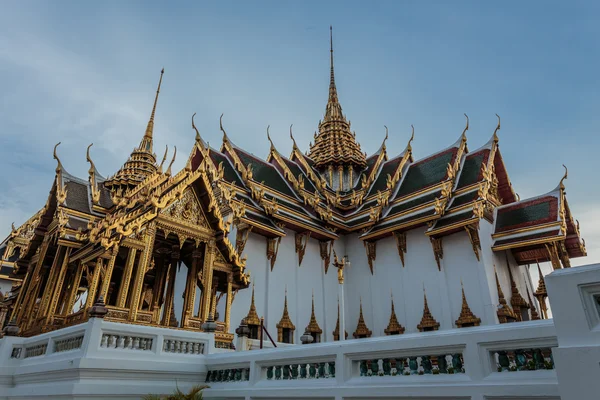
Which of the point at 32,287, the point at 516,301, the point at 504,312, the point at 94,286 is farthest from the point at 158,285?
the point at 516,301

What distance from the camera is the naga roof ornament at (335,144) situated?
1986cm

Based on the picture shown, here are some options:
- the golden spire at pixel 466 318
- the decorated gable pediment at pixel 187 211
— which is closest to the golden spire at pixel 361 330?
the golden spire at pixel 466 318

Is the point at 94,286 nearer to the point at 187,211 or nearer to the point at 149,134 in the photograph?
the point at 187,211

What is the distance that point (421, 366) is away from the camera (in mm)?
2943

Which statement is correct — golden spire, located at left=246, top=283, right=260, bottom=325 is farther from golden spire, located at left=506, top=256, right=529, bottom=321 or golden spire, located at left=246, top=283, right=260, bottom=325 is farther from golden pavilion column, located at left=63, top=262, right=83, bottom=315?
golden spire, located at left=506, top=256, right=529, bottom=321

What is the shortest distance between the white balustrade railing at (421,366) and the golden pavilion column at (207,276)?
208 centimetres

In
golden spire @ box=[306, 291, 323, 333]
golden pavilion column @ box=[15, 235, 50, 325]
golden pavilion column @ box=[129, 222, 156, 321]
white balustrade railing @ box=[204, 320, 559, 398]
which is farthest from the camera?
golden spire @ box=[306, 291, 323, 333]

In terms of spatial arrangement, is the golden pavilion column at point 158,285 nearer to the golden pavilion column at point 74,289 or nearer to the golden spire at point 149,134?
the golden pavilion column at point 74,289

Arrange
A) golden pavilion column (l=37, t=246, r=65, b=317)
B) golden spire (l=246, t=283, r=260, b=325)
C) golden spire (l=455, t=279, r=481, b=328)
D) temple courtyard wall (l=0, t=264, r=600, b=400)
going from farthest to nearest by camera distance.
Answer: golden spire (l=455, t=279, r=481, b=328) → golden spire (l=246, t=283, r=260, b=325) → golden pavilion column (l=37, t=246, r=65, b=317) → temple courtyard wall (l=0, t=264, r=600, b=400)

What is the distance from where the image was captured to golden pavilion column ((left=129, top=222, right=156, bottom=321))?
16.8 ft

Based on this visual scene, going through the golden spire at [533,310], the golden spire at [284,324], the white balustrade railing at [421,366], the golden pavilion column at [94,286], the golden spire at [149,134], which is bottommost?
the white balustrade railing at [421,366]

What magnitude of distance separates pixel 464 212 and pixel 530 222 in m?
1.96

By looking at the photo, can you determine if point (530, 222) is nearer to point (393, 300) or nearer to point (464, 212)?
point (464, 212)

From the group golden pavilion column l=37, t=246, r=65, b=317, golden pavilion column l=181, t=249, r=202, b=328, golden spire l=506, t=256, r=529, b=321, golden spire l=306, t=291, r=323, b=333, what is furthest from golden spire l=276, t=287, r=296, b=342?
golden pavilion column l=37, t=246, r=65, b=317
